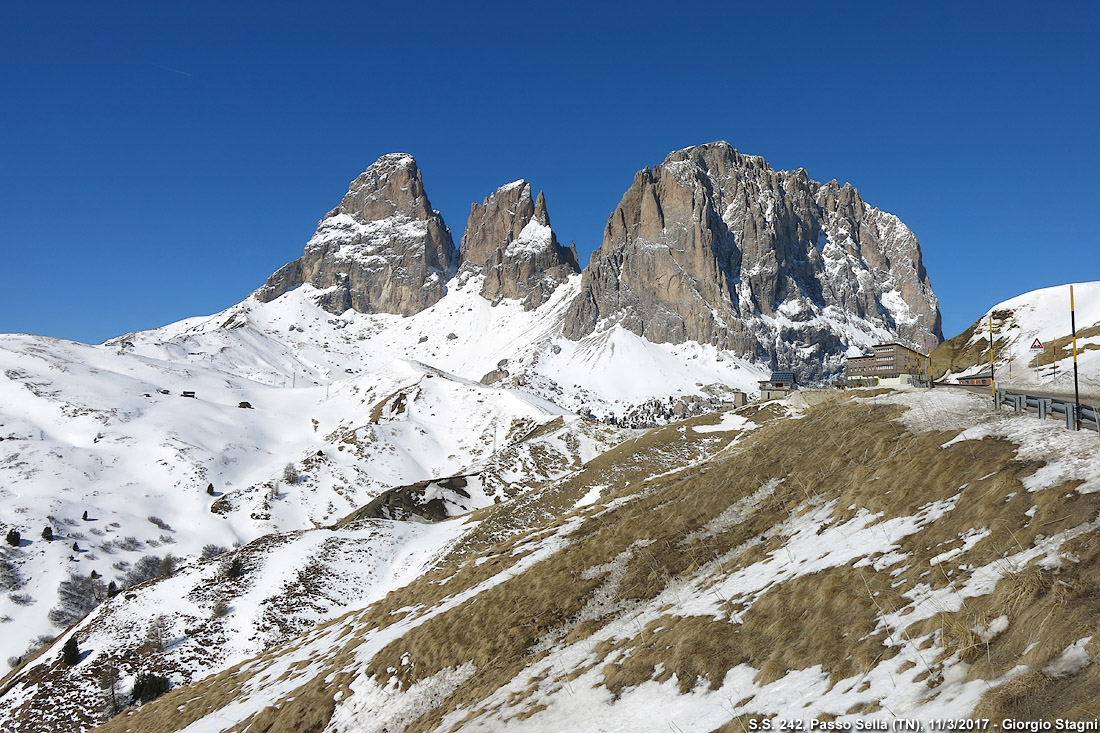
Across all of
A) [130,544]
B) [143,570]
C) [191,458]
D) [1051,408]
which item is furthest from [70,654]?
[191,458]

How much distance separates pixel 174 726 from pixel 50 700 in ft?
68.9

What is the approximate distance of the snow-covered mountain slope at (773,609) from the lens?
8719 mm

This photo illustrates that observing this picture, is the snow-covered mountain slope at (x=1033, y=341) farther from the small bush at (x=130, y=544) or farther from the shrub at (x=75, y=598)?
the small bush at (x=130, y=544)

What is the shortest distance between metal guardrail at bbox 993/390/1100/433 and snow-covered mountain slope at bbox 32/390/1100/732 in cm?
50

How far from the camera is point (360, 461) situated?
126 metres

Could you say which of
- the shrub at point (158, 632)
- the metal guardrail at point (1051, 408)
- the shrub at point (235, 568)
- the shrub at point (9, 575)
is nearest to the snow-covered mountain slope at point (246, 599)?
the shrub at point (158, 632)

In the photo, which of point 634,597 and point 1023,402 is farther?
point 1023,402

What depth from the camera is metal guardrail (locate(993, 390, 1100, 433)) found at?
14.9 m

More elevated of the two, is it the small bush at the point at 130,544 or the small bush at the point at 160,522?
the small bush at the point at 160,522

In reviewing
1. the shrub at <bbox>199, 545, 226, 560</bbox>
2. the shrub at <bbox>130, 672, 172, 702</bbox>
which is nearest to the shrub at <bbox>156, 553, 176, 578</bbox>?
the shrub at <bbox>199, 545, 226, 560</bbox>

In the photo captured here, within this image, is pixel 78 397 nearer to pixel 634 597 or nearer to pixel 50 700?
pixel 50 700

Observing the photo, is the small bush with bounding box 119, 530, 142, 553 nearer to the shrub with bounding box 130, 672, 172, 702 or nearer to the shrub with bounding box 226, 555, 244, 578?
the shrub with bounding box 226, 555, 244, 578

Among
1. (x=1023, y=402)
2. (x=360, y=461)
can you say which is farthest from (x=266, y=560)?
(x=360, y=461)

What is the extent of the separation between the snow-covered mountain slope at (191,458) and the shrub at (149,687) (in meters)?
45.7
